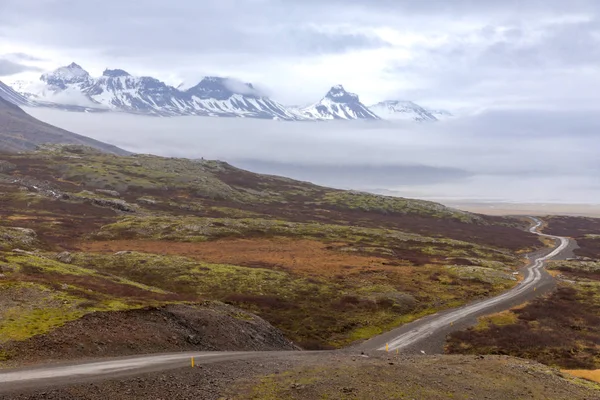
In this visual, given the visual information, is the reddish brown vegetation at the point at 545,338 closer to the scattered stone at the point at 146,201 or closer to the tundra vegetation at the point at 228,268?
the tundra vegetation at the point at 228,268

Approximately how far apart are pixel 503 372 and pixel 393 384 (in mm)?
13107

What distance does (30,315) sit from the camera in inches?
1667

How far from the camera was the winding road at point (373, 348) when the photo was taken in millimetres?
30453

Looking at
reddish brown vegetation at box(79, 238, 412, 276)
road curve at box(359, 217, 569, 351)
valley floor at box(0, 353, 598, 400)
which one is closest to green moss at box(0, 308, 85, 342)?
valley floor at box(0, 353, 598, 400)

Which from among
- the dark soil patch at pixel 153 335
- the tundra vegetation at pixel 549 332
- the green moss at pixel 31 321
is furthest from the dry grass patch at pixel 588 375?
the green moss at pixel 31 321

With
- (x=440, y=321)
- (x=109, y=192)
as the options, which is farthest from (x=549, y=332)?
(x=109, y=192)

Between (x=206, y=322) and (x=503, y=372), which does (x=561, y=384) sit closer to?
(x=503, y=372)

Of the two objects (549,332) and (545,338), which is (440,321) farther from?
(549,332)

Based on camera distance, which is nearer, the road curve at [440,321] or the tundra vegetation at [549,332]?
the tundra vegetation at [549,332]

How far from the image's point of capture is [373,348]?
2355 inches

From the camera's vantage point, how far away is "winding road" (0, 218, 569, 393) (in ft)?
99.9

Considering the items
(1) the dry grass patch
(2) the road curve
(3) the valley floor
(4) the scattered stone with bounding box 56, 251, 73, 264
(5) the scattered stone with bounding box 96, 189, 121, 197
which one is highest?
(3) the valley floor

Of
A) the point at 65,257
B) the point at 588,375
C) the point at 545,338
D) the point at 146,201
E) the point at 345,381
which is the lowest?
the point at 65,257

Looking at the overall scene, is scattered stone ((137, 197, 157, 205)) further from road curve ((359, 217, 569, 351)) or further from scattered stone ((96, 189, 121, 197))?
road curve ((359, 217, 569, 351))
